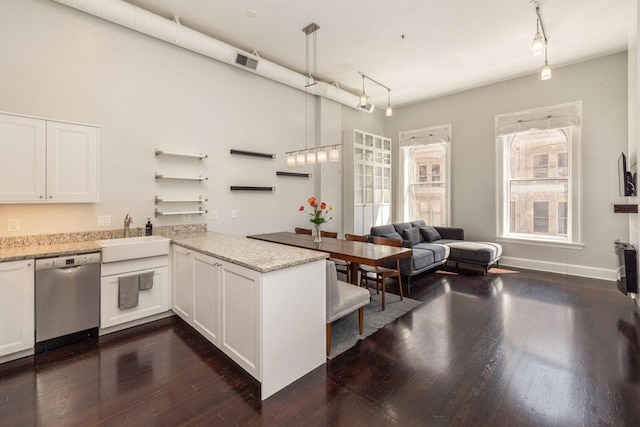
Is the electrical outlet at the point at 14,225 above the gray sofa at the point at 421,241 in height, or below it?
above

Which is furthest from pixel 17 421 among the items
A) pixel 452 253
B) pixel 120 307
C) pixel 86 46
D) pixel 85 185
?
pixel 452 253

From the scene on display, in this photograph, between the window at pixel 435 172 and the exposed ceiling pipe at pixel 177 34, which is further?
the window at pixel 435 172

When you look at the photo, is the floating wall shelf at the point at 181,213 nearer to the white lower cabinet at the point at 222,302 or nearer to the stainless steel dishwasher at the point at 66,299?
the white lower cabinet at the point at 222,302

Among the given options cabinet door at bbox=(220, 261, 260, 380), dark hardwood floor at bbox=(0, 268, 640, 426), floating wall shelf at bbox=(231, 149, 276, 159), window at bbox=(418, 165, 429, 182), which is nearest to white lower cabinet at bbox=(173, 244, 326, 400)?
cabinet door at bbox=(220, 261, 260, 380)

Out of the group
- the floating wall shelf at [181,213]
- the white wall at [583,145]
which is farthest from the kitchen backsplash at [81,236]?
the white wall at [583,145]

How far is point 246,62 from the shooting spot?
164 inches

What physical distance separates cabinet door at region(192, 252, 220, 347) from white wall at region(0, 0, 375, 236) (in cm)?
132

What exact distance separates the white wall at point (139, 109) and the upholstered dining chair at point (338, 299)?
2331 millimetres

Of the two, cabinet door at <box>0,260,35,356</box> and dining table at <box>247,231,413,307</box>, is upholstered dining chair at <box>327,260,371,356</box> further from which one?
cabinet door at <box>0,260,35,356</box>

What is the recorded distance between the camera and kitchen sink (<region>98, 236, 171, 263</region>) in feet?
9.23

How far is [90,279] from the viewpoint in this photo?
2.75 m

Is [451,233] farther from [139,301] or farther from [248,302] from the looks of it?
[139,301]

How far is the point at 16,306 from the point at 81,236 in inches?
35.4

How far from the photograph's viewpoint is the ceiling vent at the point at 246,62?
13.4 feet
